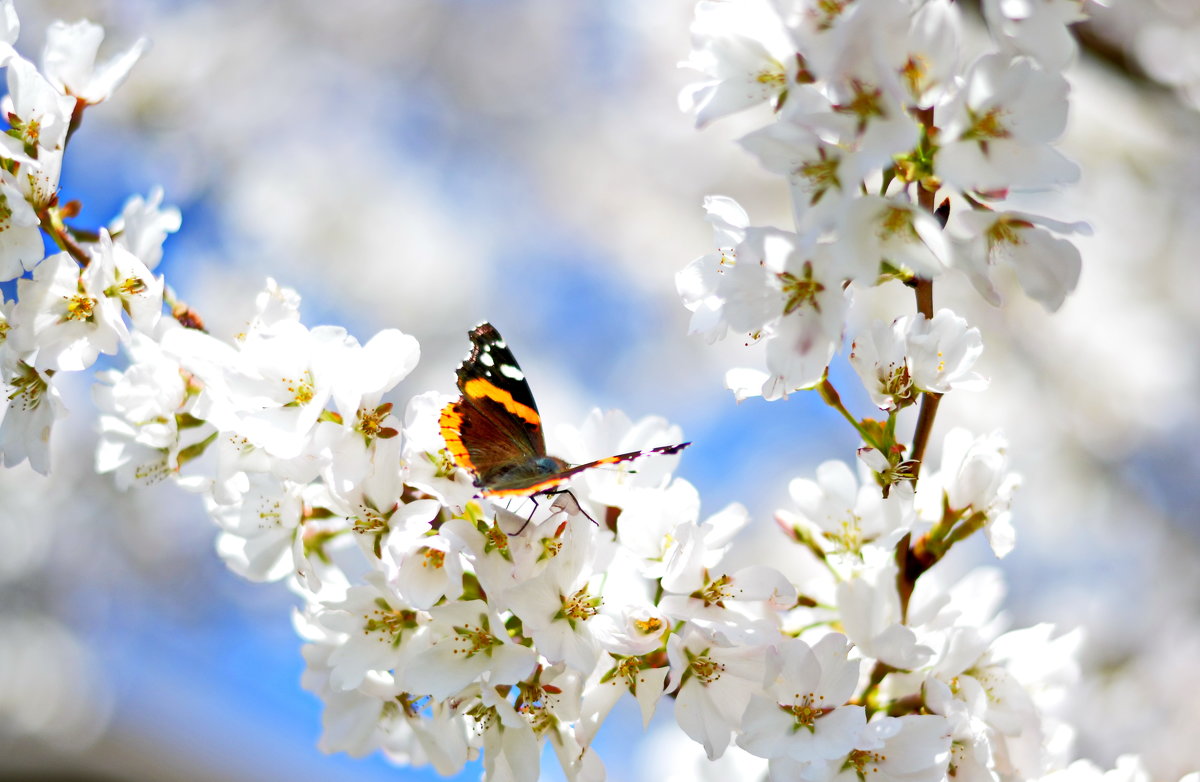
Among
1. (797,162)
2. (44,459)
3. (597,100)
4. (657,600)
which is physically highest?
(597,100)

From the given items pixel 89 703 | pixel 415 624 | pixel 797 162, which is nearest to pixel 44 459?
pixel 415 624

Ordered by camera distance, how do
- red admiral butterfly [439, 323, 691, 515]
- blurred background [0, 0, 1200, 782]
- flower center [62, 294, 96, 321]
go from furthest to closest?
blurred background [0, 0, 1200, 782] → flower center [62, 294, 96, 321] → red admiral butterfly [439, 323, 691, 515]

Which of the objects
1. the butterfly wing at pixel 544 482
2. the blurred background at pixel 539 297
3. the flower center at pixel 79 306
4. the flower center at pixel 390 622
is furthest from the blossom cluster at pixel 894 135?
the blurred background at pixel 539 297

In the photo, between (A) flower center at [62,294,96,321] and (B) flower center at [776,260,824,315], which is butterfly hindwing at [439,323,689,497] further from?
(A) flower center at [62,294,96,321]

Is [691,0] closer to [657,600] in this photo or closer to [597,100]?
[597,100]

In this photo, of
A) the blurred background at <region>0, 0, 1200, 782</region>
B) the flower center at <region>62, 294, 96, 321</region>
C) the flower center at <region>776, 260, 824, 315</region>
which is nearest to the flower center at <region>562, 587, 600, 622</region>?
the flower center at <region>776, 260, 824, 315</region>

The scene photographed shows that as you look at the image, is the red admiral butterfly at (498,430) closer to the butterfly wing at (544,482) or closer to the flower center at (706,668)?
the butterfly wing at (544,482)
